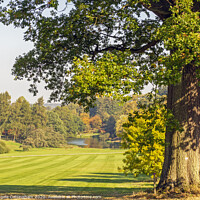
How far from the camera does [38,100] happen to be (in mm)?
95500

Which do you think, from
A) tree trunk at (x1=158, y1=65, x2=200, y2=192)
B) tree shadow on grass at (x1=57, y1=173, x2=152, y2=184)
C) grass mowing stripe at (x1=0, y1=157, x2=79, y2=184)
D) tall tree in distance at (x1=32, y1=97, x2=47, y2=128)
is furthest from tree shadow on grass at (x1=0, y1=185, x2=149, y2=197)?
tall tree in distance at (x1=32, y1=97, x2=47, y2=128)

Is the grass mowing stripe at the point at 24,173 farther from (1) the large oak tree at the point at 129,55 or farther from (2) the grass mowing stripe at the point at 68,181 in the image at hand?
(1) the large oak tree at the point at 129,55

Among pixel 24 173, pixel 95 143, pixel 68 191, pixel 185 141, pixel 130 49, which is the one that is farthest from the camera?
pixel 95 143

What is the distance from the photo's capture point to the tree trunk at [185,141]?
9820 millimetres

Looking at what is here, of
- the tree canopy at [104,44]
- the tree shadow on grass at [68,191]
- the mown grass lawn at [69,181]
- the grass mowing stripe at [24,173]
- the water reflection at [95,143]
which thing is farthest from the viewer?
the water reflection at [95,143]

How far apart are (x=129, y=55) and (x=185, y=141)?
3127 mm

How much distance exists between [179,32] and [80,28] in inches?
151

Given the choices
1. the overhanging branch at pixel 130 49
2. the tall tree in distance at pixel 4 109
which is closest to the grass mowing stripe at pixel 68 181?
the overhanging branch at pixel 130 49

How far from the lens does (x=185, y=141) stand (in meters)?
9.91

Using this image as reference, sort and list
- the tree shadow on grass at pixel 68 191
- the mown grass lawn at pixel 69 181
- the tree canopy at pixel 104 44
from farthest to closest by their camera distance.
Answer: the mown grass lawn at pixel 69 181 < the tree shadow on grass at pixel 68 191 < the tree canopy at pixel 104 44

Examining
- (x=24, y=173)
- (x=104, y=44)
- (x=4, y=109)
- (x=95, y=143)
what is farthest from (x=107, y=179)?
(x=95, y=143)

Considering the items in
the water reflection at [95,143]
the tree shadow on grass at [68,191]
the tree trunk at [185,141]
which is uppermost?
the tree trunk at [185,141]

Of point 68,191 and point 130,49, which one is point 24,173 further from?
point 130,49

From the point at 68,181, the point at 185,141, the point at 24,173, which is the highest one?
the point at 185,141
